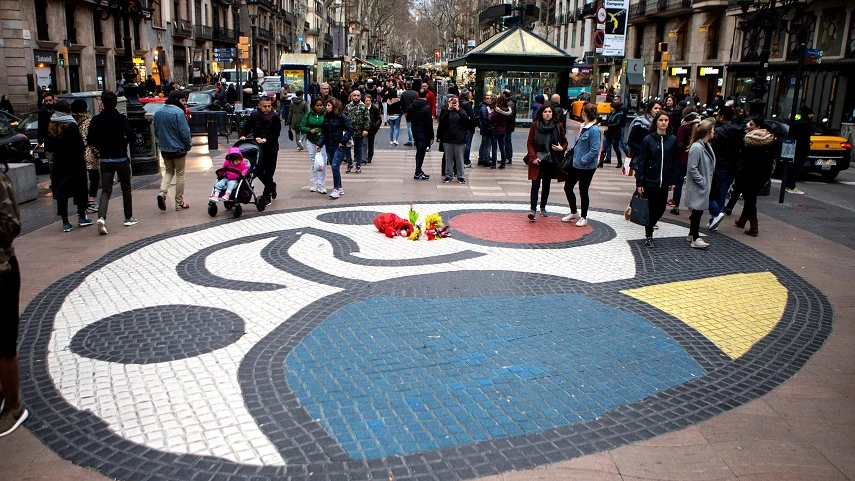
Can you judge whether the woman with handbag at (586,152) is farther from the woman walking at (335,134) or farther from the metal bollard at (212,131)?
the metal bollard at (212,131)

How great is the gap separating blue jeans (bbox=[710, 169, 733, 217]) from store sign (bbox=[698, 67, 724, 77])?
33733 mm

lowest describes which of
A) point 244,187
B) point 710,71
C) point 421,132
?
point 244,187

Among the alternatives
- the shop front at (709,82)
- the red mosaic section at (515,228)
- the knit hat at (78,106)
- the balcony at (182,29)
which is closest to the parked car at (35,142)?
the knit hat at (78,106)

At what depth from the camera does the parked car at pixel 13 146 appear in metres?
15.2

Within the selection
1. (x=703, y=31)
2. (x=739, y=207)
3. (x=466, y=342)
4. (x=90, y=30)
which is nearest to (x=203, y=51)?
(x=90, y=30)

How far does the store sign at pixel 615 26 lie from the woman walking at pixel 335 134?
53.0 feet

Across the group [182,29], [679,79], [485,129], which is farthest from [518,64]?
[182,29]

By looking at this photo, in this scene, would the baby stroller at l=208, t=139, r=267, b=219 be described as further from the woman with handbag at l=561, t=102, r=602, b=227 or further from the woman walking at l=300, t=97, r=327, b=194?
the woman with handbag at l=561, t=102, r=602, b=227

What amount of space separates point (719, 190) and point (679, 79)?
38.8m

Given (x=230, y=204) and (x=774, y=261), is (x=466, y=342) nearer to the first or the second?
(x=774, y=261)

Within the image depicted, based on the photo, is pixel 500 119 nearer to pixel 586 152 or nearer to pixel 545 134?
pixel 545 134

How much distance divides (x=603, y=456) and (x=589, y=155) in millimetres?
6207

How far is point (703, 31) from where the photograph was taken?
1623 inches

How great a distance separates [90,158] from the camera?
35.8 ft
